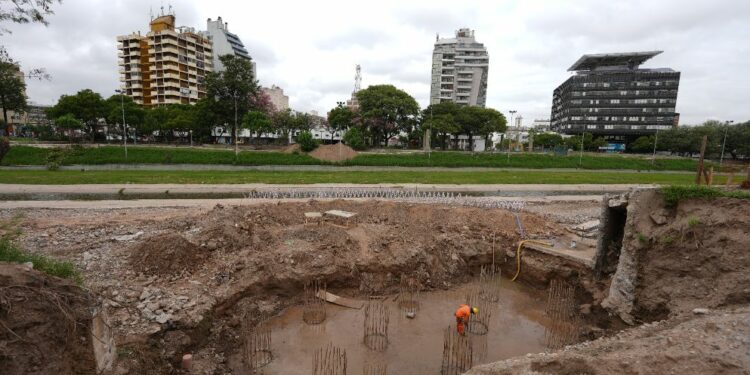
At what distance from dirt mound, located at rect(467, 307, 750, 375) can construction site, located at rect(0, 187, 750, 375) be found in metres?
0.03

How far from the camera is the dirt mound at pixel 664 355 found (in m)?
5.29

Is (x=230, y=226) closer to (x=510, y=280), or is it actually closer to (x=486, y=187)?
(x=510, y=280)

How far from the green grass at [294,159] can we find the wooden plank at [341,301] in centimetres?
3471

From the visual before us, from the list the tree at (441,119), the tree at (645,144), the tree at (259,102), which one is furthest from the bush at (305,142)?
the tree at (645,144)

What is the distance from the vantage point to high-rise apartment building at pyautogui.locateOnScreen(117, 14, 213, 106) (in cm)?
8069

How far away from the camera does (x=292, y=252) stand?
1182 centimetres

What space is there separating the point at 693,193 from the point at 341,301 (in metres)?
10.8

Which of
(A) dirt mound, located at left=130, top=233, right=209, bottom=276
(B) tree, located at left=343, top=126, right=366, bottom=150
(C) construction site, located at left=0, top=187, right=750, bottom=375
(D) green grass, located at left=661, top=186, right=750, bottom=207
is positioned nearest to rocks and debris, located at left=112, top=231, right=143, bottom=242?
(C) construction site, located at left=0, top=187, right=750, bottom=375

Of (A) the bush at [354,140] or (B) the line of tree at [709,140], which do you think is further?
(B) the line of tree at [709,140]

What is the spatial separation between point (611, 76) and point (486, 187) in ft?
299

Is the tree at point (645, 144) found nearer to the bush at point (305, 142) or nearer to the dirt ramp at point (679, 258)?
the bush at point (305, 142)

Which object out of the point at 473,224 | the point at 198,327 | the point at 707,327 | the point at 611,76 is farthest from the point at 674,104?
the point at 198,327

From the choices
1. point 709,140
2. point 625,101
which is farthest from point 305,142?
point 625,101

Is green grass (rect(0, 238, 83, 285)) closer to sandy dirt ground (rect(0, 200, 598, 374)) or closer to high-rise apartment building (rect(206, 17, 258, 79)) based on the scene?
sandy dirt ground (rect(0, 200, 598, 374))
